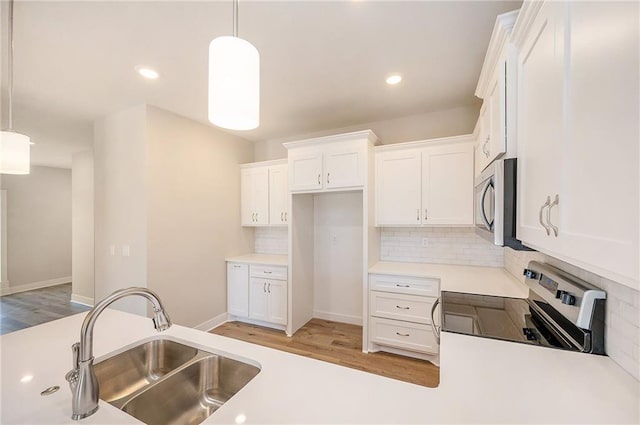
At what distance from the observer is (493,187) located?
1352mm

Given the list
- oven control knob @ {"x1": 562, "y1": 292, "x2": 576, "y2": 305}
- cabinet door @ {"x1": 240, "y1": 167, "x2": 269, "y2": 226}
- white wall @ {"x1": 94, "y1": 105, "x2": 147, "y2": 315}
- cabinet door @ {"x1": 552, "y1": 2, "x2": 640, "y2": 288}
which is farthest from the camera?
cabinet door @ {"x1": 240, "y1": 167, "x2": 269, "y2": 226}

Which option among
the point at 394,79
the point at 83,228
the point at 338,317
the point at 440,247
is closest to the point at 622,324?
the point at 440,247

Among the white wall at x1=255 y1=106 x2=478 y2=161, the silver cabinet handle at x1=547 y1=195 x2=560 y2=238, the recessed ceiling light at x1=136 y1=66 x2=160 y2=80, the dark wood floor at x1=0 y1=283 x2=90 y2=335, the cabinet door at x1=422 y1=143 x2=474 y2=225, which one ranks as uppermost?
the recessed ceiling light at x1=136 y1=66 x2=160 y2=80

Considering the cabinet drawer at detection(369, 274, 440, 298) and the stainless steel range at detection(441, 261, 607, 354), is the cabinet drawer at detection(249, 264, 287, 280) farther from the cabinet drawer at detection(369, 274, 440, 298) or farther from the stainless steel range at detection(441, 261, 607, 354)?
the stainless steel range at detection(441, 261, 607, 354)

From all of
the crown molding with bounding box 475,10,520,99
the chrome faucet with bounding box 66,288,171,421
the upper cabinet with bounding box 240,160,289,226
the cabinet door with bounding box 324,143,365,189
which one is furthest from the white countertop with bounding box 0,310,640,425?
the upper cabinet with bounding box 240,160,289,226

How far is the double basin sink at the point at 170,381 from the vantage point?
964mm

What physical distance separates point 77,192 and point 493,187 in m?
6.27

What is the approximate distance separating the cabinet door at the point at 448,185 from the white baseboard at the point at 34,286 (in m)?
7.66

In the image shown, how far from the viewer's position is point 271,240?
401 cm

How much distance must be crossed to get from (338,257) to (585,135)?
3.01 meters

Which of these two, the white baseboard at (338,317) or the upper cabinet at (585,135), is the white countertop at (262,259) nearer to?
the white baseboard at (338,317)

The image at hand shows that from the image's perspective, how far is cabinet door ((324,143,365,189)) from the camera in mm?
2852

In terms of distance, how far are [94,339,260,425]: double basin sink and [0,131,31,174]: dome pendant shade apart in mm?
1578

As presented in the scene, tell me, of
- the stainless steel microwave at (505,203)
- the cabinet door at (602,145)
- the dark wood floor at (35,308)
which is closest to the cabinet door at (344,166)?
the stainless steel microwave at (505,203)
